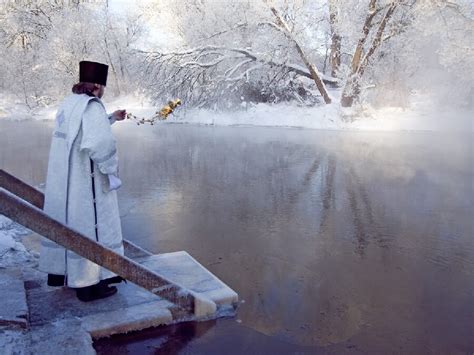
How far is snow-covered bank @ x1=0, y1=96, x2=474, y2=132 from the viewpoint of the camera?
836 inches

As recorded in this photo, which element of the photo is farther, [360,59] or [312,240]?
[360,59]

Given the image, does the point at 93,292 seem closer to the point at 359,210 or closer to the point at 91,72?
the point at 91,72

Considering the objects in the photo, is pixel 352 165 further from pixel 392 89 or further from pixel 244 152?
pixel 392 89

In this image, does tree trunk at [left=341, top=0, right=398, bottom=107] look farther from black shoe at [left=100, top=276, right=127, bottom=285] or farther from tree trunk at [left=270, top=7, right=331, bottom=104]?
black shoe at [left=100, top=276, right=127, bottom=285]

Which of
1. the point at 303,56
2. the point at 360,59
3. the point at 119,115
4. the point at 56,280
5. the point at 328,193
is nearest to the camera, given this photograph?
the point at 56,280

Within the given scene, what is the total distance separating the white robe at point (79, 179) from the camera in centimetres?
338

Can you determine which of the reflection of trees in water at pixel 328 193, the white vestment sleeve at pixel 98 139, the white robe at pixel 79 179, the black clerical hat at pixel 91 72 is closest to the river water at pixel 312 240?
the reflection of trees in water at pixel 328 193

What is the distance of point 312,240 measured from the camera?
5.52 metres

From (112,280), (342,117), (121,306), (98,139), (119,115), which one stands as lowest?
(121,306)

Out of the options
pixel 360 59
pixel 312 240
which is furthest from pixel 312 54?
pixel 312 240

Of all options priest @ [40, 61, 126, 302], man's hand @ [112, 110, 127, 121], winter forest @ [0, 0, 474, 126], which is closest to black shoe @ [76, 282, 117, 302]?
priest @ [40, 61, 126, 302]

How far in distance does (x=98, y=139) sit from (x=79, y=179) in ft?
1.02

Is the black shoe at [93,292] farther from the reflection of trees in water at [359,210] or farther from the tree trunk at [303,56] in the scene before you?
the tree trunk at [303,56]

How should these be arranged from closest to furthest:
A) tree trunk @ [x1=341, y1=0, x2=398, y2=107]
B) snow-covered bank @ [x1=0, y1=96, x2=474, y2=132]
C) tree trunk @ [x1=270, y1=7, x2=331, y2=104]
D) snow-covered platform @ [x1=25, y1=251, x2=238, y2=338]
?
1. snow-covered platform @ [x1=25, y1=251, x2=238, y2=338]
2. snow-covered bank @ [x1=0, y1=96, x2=474, y2=132]
3. tree trunk @ [x1=341, y1=0, x2=398, y2=107]
4. tree trunk @ [x1=270, y1=7, x2=331, y2=104]
